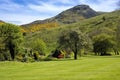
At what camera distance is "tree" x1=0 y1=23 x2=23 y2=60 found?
94438 millimetres

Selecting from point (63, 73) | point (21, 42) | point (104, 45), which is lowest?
point (63, 73)

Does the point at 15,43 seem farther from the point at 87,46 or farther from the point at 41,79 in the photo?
the point at 41,79

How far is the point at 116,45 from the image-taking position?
420 ft

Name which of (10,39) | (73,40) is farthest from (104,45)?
(10,39)

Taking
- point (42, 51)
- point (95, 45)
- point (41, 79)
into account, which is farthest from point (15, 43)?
point (41, 79)

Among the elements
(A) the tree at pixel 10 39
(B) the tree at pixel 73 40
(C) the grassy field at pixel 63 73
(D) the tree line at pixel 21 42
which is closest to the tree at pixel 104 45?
(D) the tree line at pixel 21 42

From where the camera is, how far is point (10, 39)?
94.9 m

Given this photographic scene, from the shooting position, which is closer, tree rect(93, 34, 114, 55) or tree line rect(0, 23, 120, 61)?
tree line rect(0, 23, 120, 61)

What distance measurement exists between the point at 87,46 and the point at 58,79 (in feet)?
200

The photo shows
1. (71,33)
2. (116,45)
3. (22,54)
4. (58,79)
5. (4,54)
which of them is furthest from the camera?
(116,45)

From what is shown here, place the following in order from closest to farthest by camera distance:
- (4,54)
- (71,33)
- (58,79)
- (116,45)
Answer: (58,79), (71,33), (4,54), (116,45)

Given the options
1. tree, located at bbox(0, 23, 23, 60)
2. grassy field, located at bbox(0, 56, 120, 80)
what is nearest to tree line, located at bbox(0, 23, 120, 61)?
tree, located at bbox(0, 23, 23, 60)

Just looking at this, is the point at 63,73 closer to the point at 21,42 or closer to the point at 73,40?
the point at 73,40

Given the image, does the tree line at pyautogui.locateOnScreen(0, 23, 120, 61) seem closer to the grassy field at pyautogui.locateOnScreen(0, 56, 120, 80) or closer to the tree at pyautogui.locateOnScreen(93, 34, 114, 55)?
the tree at pyautogui.locateOnScreen(93, 34, 114, 55)
